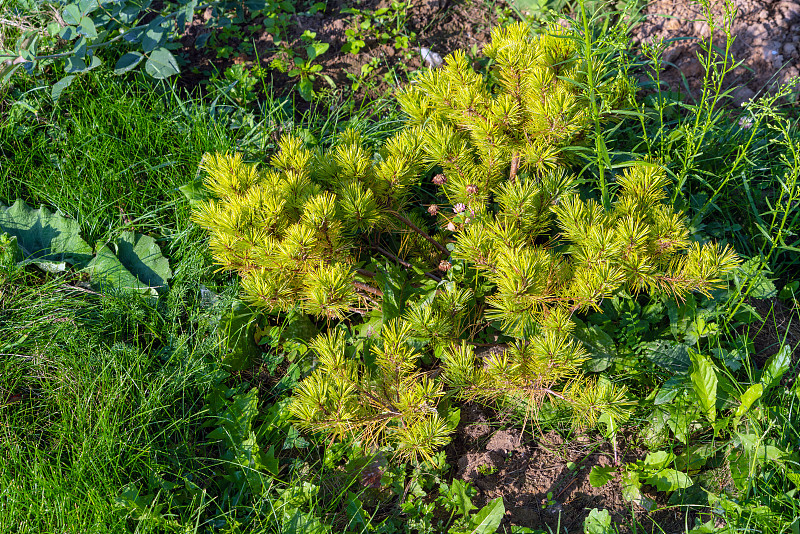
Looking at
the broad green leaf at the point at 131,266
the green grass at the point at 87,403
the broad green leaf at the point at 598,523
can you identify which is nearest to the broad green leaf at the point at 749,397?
the broad green leaf at the point at 598,523

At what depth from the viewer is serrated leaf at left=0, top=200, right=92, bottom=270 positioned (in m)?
2.62

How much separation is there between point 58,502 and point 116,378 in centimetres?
44

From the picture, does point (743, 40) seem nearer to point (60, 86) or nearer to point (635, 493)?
point (635, 493)

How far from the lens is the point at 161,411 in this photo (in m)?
2.16

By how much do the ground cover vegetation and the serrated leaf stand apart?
0.01 metres

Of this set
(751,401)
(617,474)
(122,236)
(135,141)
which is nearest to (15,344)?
(122,236)

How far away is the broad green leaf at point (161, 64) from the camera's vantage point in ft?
9.70

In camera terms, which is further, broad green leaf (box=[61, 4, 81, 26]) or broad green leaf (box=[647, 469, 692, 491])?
broad green leaf (box=[61, 4, 81, 26])

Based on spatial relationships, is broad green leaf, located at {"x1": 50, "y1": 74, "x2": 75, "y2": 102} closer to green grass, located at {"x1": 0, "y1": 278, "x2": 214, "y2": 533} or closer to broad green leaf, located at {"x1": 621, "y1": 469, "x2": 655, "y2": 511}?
green grass, located at {"x1": 0, "y1": 278, "x2": 214, "y2": 533}

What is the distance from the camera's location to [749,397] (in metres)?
2.02

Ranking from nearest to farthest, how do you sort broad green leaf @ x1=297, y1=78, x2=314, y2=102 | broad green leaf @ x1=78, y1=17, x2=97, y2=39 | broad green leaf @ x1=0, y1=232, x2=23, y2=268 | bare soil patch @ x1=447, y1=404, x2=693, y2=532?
bare soil patch @ x1=447, y1=404, x2=693, y2=532
broad green leaf @ x1=0, y1=232, x2=23, y2=268
broad green leaf @ x1=78, y1=17, x2=97, y2=39
broad green leaf @ x1=297, y1=78, x2=314, y2=102

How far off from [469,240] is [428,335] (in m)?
0.33

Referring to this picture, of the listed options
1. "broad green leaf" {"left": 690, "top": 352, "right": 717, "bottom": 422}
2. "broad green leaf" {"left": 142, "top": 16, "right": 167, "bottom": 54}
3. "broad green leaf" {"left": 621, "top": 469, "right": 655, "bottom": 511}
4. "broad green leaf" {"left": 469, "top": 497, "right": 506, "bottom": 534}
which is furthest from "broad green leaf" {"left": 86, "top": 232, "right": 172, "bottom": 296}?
"broad green leaf" {"left": 690, "top": 352, "right": 717, "bottom": 422}

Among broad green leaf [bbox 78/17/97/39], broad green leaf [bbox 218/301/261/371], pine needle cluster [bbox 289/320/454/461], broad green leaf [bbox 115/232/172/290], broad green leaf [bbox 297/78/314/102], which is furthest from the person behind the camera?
broad green leaf [bbox 297/78/314/102]
